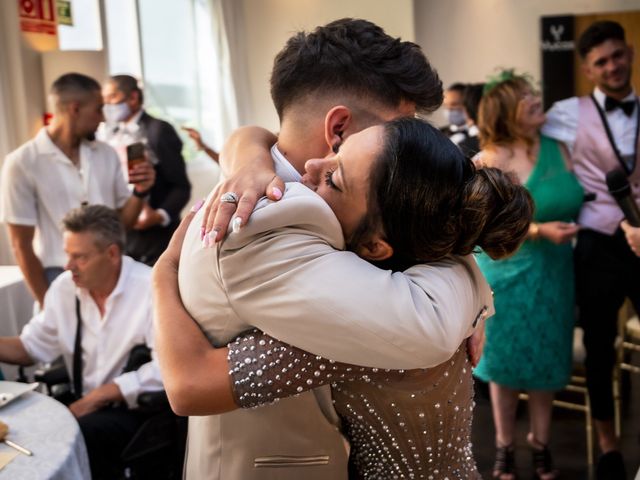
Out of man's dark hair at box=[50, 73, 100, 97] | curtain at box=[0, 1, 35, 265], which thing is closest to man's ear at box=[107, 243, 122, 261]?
man's dark hair at box=[50, 73, 100, 97]

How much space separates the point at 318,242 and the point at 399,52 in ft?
1.18

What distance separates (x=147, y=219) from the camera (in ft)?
14.1

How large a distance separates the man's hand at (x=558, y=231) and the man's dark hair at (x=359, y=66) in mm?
2014

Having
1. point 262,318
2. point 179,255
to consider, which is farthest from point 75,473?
point 262,318

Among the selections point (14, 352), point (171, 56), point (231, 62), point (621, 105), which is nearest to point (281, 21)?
point (231, 62)

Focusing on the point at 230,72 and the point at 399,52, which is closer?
the point at 399,52

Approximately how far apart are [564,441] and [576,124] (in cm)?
151

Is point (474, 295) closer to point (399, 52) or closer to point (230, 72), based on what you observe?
point (399, 52)

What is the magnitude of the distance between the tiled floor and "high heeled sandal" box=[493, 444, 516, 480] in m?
0.04

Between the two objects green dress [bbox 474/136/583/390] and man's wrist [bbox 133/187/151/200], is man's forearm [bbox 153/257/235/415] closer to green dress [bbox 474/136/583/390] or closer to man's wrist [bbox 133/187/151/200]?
green dress [bbox 474/136/583/390]

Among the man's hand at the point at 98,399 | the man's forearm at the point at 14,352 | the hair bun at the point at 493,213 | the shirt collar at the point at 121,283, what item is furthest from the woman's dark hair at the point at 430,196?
the man's forearm at the point at 14,352

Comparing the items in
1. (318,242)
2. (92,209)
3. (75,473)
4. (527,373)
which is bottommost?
A: (527,373)

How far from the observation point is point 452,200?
1009 millimetres

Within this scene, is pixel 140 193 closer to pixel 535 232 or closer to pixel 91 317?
pixel 91 317
